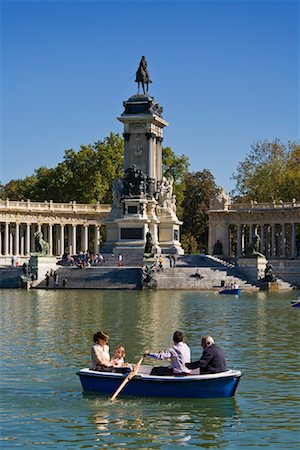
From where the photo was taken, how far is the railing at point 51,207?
Result: 92.2m

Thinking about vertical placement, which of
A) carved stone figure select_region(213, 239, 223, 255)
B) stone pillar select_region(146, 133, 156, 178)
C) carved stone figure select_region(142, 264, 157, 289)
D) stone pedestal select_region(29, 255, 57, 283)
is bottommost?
carved stone figure select_region(142, 264, 157, 289)

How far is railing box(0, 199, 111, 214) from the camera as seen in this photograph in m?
92.2

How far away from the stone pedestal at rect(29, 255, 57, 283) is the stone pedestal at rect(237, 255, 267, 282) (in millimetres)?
13019

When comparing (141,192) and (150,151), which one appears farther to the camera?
(150,151)

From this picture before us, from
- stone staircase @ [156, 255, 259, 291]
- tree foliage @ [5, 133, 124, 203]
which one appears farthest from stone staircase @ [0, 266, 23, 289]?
tree foliage @ [5, 133, 124, 203]

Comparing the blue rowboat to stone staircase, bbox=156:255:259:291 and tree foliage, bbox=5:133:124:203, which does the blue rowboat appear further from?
tree foliage, bbox=5:133:124:203

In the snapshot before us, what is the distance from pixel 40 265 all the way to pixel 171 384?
4750 centimetres

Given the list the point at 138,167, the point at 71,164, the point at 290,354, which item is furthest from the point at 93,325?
the point at 71,164

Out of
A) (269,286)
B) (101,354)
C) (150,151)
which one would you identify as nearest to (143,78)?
(150,151)

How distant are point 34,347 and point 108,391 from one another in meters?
8.34

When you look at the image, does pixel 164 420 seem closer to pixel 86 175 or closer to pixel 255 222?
pixel 255 222

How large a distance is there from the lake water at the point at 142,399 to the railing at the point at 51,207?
50927 millimetres

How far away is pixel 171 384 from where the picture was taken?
63.0 ft

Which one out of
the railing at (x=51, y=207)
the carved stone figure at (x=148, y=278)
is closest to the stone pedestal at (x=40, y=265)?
the carved stone figure at (x=148, y=278)
